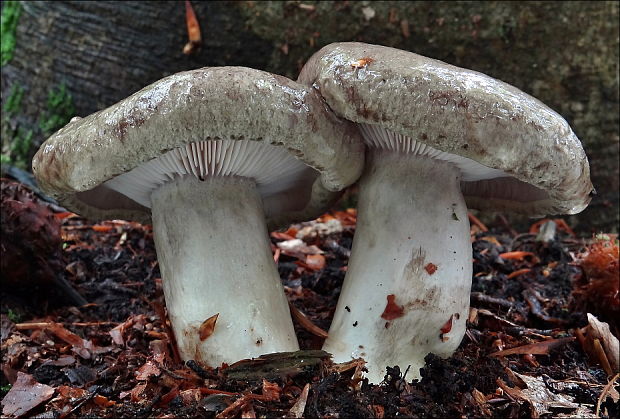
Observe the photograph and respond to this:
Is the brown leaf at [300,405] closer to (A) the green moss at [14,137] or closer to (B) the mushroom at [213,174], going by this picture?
(B) the mushroom at [213,174]

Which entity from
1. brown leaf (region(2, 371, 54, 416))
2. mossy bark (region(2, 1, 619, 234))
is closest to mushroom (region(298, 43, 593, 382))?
brown leaf (region(2, 371, 54, 416))

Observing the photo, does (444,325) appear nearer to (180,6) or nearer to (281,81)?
(281,81)

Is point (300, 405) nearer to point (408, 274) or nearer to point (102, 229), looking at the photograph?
point (408, 274)

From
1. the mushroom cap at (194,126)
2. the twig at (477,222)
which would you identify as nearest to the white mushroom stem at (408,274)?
the mushroom cap at (194,126)

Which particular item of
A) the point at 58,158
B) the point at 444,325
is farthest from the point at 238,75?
the point at 444,325

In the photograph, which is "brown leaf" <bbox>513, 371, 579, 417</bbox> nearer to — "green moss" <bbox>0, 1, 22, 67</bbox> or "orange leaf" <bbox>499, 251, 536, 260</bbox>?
"orange leaf" <bbox>499, 251, 536, 260</bbox>
